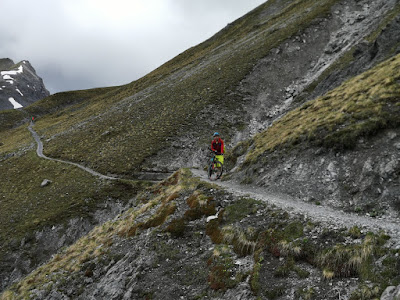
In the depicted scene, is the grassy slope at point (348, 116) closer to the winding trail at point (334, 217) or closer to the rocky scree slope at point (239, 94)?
the winding trail at point (334, 217)

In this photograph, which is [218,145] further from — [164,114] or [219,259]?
[164,114]

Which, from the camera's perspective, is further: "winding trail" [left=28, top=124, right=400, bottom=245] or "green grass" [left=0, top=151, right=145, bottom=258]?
"green grass" [left=0, top=151, right=145, bottom=258]

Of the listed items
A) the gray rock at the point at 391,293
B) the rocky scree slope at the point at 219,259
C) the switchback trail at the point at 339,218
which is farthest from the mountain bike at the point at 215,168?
the gray rock at the point at 391,293

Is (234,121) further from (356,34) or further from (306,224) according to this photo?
(306,224)

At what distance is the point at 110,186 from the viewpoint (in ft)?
115

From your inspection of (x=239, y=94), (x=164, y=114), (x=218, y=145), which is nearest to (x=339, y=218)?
(x=218, y=145)

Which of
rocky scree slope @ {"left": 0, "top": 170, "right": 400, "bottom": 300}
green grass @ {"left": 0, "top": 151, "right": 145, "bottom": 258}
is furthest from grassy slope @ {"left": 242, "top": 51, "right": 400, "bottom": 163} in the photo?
green grass @ {"left": 0, "top": 151, "right": 145, "bottom": 258}

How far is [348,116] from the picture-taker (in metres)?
18.1

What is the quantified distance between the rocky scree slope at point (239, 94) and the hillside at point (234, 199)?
34 centimetres

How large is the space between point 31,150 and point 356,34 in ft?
239

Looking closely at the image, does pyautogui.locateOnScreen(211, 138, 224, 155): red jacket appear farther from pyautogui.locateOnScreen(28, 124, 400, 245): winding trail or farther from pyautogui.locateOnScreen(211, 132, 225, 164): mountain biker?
→ pyautogui.locateOnScreen(28, 124, 400, 245): winding trail

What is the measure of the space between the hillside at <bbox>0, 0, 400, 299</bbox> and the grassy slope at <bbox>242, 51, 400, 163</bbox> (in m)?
0.12

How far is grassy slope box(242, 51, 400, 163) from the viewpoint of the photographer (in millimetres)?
16047

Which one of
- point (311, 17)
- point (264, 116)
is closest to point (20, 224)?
point (264, 116)
